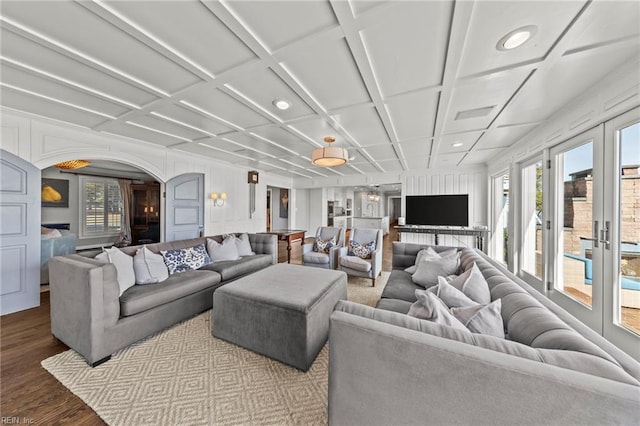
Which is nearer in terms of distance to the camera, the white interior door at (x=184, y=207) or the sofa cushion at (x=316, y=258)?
the sofa cushion at (x=316, y=258)

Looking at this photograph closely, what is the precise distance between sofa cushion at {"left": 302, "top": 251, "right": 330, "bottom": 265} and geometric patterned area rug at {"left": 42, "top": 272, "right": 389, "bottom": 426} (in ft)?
6.36

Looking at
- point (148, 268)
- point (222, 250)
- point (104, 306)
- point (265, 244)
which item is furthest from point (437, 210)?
point (104, 306)

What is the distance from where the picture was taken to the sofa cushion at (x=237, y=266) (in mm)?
3074

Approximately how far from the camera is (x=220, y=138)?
148 inches

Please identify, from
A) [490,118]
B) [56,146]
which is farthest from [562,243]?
[56,146]

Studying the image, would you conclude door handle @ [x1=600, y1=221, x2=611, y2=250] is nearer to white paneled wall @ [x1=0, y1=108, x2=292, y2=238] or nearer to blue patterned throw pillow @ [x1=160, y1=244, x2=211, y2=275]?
blue patterned throw pillow @ [x1=160, y1=244, x2=211, y2=275]

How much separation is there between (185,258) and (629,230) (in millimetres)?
4657

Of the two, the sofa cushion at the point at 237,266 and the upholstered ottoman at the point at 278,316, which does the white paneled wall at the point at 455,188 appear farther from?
the upholstered ottoman at the point at 278,316

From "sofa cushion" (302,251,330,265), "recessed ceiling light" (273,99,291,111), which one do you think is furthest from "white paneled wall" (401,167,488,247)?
"recessed ceiling light" (273,99,291,111)

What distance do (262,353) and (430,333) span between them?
5.05 feet

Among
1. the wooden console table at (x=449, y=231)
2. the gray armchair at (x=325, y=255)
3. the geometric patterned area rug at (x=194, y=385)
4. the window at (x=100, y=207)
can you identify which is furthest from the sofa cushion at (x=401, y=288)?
the window at (x=100, y=207)

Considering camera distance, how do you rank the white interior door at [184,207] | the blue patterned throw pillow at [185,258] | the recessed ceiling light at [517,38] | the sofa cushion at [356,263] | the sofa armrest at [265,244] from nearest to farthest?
the recessed ceiling light at [517,38]
the blue patterned throw pillow at [185,258]
the sofa cushion at [356,263]
the sofa armrest at [265,244]
the white interior door at [184,207]

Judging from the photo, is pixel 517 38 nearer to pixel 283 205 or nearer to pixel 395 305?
pixel 395 305

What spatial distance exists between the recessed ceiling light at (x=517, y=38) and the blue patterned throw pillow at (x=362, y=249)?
9.65ft
